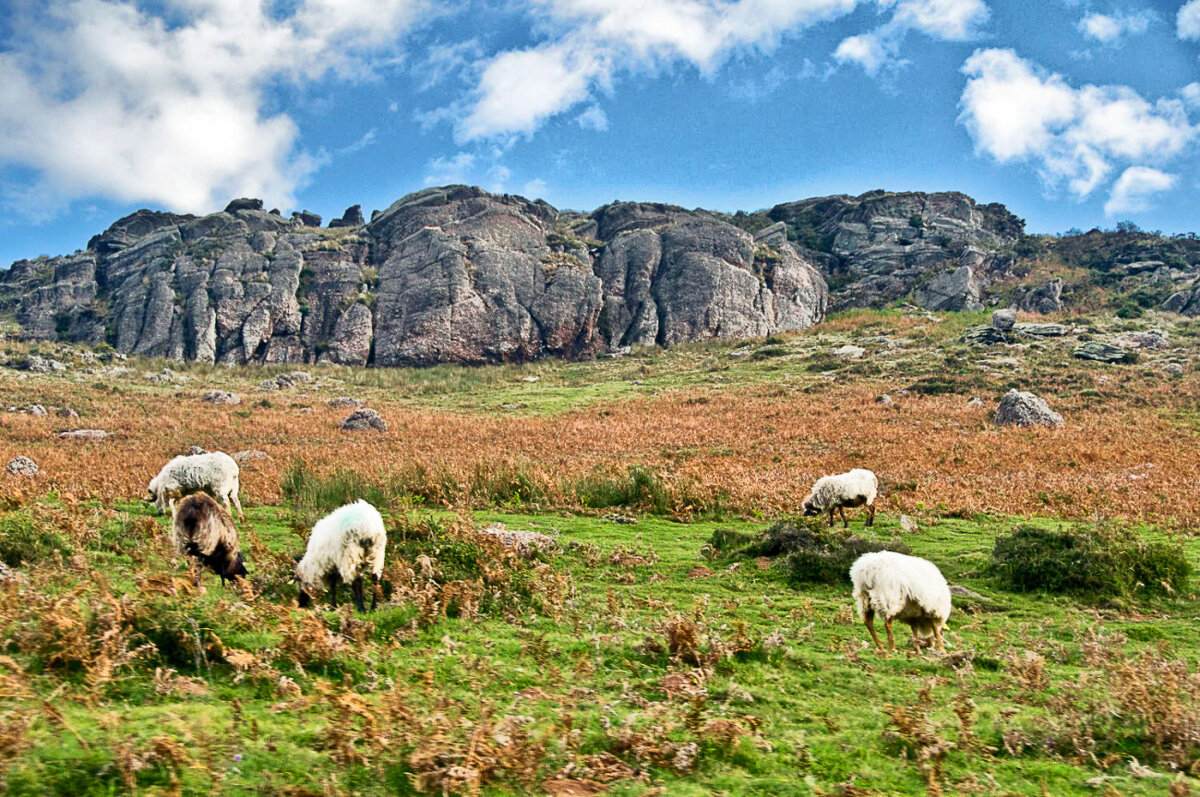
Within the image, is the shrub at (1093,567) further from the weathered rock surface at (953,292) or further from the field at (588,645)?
the weathered rock surface at (953,292)

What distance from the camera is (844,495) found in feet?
47.1

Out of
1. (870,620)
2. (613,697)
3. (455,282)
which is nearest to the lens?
(613,697)

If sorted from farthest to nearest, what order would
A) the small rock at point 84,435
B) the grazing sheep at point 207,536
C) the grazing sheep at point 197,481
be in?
the small rock at point 84,435 < the grazing sheep at point 197,481 < the grazing sheep at point 207,536

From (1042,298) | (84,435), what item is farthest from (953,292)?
(84,435)

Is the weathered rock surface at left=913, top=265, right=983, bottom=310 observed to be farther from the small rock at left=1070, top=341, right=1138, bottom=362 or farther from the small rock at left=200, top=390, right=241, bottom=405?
the small rock at left=200, top=390, right=241, bottom=405

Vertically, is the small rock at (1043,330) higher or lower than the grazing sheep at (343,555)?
higher

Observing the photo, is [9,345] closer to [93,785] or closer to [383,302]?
[383,302]

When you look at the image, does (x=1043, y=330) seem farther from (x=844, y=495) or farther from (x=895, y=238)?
(x=844, y=495)

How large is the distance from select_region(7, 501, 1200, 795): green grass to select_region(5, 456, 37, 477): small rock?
10050 millimetres

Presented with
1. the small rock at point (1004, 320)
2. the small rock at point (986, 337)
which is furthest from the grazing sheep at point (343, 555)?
the small rock at point (1004, 320)

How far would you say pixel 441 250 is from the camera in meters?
73.4

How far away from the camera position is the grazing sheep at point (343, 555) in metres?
8.20

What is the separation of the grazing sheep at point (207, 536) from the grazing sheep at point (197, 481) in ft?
16.6

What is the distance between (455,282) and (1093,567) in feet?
218
